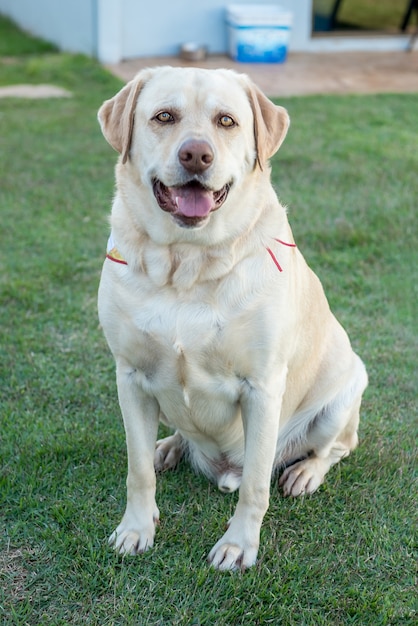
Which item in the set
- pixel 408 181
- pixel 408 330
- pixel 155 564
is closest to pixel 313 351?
pixel 155 564

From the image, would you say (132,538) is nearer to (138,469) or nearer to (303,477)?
(138,469)

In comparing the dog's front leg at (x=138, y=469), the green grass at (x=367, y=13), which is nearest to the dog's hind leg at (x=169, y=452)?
the dog's front leg at (x=138, y=469)

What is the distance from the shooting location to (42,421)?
11.5 feet

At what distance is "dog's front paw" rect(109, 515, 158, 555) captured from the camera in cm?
280

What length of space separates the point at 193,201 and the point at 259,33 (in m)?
8.20

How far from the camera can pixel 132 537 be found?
111 inches

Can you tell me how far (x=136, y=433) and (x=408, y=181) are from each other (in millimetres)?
4171

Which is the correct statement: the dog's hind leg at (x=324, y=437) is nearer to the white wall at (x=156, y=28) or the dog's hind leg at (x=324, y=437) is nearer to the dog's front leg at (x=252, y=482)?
the dog's front leg at (x=252, y=482)

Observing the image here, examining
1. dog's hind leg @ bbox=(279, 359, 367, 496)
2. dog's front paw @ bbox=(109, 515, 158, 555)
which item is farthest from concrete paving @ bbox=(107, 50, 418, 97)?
dog's front paw @ bbox=(109, 515, 158, 555)

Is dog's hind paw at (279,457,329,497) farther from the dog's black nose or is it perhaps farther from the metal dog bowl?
the metal dog bowl

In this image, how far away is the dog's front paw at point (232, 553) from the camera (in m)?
2.73

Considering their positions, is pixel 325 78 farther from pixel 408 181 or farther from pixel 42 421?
pixel 42 421

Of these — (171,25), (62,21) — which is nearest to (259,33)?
(171,25)

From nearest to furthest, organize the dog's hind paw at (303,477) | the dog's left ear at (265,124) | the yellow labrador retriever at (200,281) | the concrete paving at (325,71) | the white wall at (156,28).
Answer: the yellow labrador retriever at (200,281), the dog's left ear at (265,124), the dog's hind paw at (303,477), the concrete paving at (325,71), the white wall at (156,28)
